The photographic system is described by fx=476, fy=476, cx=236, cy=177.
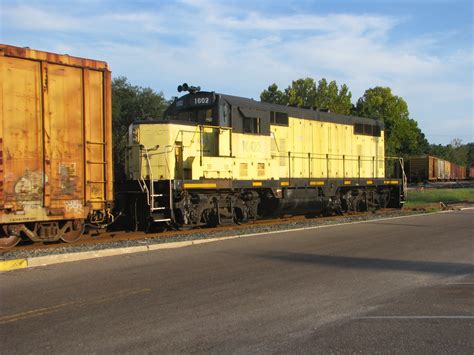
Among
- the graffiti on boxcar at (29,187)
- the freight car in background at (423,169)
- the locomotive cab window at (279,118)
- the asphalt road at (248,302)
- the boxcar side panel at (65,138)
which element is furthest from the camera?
the freight car in background at (423,169)

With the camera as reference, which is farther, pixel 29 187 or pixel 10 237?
pixel 10 237

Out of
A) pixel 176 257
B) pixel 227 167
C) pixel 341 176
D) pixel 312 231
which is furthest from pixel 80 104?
pixel 341 176

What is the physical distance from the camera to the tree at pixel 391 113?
2507 inches

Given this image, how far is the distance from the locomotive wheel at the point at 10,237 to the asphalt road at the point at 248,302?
2318 mm

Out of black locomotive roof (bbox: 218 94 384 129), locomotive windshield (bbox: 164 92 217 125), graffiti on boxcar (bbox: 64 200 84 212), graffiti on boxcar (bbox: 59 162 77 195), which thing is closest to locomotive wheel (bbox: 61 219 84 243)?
graffiti on boxcar (bbox: 64 200 84 212)

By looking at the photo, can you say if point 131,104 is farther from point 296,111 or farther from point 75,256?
point 75,256

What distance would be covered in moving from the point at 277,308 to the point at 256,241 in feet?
19.3

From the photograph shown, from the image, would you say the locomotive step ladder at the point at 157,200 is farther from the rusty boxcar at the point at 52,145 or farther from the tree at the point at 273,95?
the tree at the point at 273,95

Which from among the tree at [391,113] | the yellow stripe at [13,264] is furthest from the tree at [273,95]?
the yellow stripe at [13,264]

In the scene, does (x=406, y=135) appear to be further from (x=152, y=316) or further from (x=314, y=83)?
(x=152, y=316)

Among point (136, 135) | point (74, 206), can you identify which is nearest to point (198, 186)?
point (136, 135)

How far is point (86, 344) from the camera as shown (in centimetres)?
470

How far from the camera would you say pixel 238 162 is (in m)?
15.2

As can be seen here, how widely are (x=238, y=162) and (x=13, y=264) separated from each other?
320 inches
